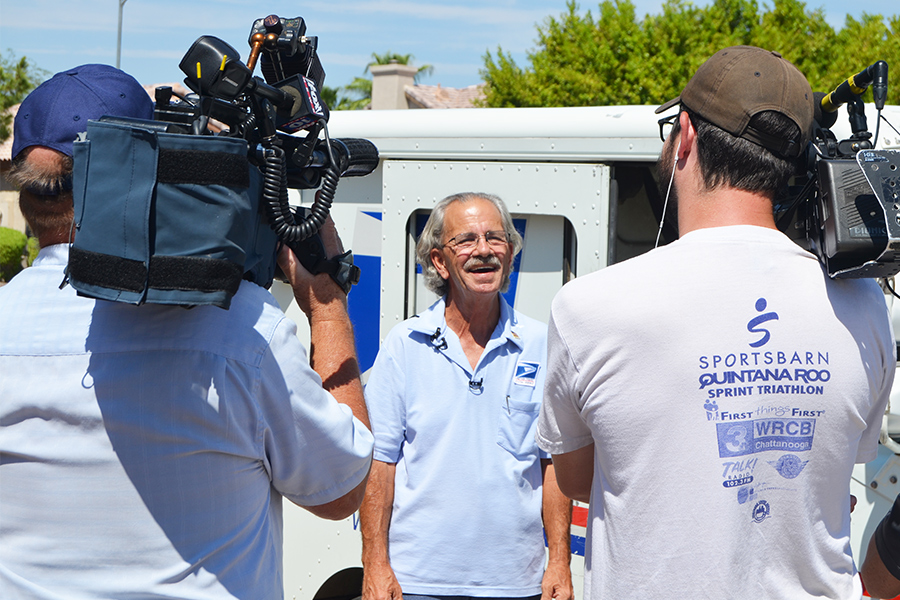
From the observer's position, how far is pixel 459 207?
9.89ft

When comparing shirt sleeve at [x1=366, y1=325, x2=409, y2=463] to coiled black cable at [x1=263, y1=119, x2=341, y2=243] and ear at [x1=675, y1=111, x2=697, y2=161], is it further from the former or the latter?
ear at [x1=675, y1=111, x2=697, y2=161]

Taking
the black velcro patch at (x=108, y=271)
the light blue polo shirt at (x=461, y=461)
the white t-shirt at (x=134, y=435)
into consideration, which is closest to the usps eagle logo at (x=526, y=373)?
the light blue polo shirt at (x=461, y=461)

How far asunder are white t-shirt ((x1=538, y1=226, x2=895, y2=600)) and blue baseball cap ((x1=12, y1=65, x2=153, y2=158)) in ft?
3.08

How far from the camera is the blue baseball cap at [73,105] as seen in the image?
1507mm

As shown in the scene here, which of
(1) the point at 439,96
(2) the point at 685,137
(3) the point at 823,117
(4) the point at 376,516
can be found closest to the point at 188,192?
(2) the point at 685,137

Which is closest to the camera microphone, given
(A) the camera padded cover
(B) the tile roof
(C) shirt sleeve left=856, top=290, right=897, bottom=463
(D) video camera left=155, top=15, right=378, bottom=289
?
(C) shirt sleeve left=856, top=290, right=897, bottom=463

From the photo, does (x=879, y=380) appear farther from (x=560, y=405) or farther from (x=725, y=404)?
(x=560, y=405)

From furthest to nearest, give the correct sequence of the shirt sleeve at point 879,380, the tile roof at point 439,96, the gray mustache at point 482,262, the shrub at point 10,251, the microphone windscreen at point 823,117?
the tile roof at point 439,96 → the shrub at point 10,251 → the gray mustache at point 482,262 → the microphone windscreen at point 823,117 → the shirt sleeve at point 879,380

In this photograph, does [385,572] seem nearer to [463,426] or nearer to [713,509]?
[463,426]

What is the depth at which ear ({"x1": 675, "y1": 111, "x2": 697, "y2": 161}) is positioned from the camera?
1706 millimetres

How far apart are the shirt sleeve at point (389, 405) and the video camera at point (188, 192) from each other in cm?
130

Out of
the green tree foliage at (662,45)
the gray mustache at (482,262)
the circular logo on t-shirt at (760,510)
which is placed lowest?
the circular logo on t-shirt at (760,510)

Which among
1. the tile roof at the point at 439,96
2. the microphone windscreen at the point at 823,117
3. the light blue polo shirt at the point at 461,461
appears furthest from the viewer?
the tile roof at the point at 439,96

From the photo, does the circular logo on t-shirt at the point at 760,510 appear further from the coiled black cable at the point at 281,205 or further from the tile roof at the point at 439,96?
the tile roof at the point at 439,96
